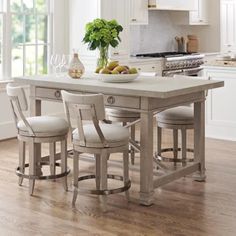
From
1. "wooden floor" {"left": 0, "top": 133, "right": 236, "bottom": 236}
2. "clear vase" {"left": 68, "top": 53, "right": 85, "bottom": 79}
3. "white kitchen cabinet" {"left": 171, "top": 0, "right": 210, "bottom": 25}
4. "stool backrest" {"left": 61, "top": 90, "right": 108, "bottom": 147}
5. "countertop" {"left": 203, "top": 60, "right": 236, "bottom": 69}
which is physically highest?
"white kitchen cabinet" {"left": 171, "top": 0, "right": 210, "bottom": 25}

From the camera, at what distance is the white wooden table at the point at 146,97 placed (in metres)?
4.11

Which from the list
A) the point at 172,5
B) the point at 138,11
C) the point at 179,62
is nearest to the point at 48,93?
the point at 138,11

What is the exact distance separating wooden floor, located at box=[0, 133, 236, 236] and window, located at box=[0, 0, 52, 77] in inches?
83.0

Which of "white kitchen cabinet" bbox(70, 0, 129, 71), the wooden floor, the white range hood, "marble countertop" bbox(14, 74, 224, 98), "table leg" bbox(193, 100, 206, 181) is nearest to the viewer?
the wooden floor

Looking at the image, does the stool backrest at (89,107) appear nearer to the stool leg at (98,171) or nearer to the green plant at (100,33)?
the stool leg at (98,171)

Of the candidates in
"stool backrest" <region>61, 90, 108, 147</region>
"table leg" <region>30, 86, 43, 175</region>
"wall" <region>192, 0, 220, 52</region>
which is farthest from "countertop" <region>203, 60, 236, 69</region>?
"wall" <region>192, 0, 220, 52</region>

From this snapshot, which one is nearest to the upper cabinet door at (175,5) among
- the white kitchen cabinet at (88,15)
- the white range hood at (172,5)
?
the white range hood at (172,5)

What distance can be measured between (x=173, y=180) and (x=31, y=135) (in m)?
1.23

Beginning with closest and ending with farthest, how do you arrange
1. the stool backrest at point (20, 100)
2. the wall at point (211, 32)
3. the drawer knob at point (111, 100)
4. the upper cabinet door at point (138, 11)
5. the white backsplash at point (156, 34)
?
the drawer knob at point (111, 100)
the stool backrest at point (20, 100)
the upper cabinet door at point (138, 11)
the white backsplash at point (156, 34)
the wall at point (211, 32)

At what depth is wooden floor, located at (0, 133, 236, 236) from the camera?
3695 millimetres

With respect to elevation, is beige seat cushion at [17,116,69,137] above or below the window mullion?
below

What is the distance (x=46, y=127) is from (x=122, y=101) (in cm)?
69

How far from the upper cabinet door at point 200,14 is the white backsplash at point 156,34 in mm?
338

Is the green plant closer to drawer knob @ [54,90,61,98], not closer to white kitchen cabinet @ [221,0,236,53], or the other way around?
drawer knob @ [54,90,61,98]
